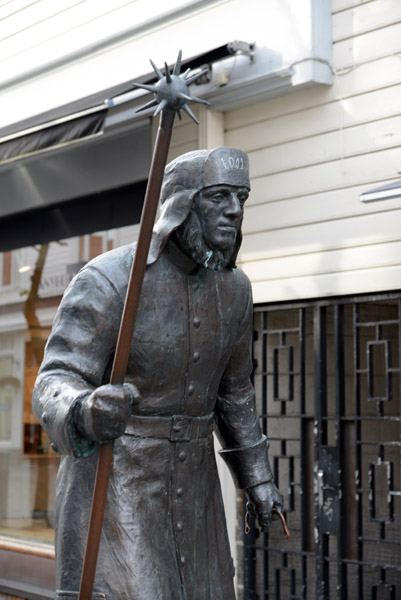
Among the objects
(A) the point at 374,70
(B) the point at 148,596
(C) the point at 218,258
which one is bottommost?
(B) the point at 148,596

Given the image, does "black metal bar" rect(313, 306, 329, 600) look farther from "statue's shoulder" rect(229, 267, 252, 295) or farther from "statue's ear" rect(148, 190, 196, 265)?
"statue's ear" rect(148, 190, 196, 265)

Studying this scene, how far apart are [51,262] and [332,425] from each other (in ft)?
10.4

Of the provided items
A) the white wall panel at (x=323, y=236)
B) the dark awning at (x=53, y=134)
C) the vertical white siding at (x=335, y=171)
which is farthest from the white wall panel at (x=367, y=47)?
→ the dark awning at (x=53, y=134)

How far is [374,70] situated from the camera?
269 inches

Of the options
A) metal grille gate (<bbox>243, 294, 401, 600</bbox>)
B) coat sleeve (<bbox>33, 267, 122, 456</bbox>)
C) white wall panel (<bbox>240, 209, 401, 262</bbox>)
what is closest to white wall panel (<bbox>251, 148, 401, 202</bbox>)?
white wall panel (<bbox>240, 209, 401, 262</bbox>)

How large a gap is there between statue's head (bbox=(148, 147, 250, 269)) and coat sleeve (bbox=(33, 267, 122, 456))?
27 centimetres

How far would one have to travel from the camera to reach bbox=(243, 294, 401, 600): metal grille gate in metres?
6.82

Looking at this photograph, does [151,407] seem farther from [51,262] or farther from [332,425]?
[51,262]

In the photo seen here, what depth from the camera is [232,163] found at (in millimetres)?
3510

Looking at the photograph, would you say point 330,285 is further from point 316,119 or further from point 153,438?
point 153,438

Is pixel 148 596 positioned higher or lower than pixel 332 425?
lower

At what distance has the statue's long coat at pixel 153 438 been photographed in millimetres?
3518

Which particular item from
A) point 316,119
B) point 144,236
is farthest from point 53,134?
point 144,236

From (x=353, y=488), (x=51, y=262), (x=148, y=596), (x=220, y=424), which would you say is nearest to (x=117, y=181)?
(x=51, y=262)
